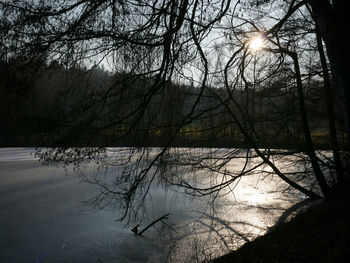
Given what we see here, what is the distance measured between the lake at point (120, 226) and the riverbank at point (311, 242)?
2.89ft

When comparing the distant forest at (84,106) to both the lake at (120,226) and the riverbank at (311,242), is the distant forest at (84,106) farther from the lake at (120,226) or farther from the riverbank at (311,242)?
the riverbank at (311,242)

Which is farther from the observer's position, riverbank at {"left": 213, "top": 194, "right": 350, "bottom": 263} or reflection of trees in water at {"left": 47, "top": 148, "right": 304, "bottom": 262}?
reflection of trees in water at {"left": 47, "top": 148, "right": 304, "bottom": 262}

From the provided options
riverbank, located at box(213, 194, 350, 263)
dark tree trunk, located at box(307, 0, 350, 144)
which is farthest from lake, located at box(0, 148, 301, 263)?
dark tree trunk, located at box(307, 0, 350, 144)

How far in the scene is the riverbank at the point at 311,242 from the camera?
185 centimetres

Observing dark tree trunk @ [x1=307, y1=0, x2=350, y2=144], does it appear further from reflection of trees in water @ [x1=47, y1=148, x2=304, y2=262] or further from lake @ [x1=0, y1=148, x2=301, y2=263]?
lake @ [x1=0, y1=148, x2=301, y2=263]

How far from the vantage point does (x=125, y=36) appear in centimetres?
213

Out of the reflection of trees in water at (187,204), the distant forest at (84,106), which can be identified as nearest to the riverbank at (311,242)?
the reflection of trees in water at (187,204)

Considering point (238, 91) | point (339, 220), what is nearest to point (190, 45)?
point (238, 91)

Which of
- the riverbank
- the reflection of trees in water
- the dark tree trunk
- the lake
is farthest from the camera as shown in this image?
the lake

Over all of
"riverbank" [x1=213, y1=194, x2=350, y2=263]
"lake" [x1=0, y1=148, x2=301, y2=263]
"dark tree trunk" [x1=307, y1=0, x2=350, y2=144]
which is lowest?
"lake" [x1=0, y1=148, x2=301, y2=263]

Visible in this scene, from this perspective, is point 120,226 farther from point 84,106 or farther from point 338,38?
point 338,38

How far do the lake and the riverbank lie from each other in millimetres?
880

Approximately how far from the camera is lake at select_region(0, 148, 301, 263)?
3.28 m

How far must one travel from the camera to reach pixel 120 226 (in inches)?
159
